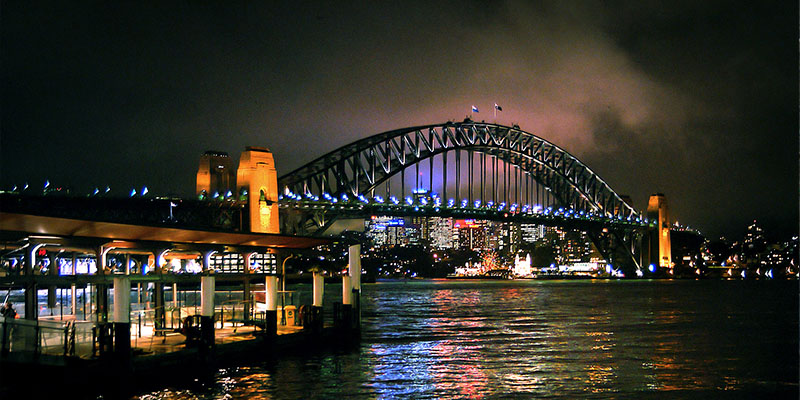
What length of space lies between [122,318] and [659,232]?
12985cm

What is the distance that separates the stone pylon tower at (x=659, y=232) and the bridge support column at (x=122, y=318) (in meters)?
129

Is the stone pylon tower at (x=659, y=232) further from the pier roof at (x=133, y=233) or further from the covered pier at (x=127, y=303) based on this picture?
the pier roof at (x=133, y=233)

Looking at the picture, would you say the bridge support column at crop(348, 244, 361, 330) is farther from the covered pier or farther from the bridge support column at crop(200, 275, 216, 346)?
the bridge support column at crop(200, 275, 216, 346)

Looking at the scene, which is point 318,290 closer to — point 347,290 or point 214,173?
point 347,290

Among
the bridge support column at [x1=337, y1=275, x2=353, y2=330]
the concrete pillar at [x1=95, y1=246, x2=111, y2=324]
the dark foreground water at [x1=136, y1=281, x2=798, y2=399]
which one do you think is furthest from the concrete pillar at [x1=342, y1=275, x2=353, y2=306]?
the concrete pillar at [x1=95, y1=246, x2=111, y2=324]

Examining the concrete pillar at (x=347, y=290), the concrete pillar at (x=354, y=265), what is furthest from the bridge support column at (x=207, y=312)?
the concrete pillar at (x=354, y=265)

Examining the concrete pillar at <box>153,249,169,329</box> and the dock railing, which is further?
the concrete pillar at <box>153,249,169,329</box>

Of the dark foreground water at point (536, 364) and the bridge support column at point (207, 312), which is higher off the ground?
the bridge support column at point (207, 312)

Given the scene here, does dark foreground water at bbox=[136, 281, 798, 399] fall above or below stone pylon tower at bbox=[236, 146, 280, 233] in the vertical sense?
below

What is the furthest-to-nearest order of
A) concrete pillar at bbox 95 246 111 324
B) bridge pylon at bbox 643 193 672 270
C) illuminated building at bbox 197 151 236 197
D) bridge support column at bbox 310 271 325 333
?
1. bridge pylon at bbox 643 193 672 270
2. illuminated building at bbox 197 151 236 197
3. bridge support column at bbox 310 271 325 333
4. concrete pillar at bbox 95 246 111 324

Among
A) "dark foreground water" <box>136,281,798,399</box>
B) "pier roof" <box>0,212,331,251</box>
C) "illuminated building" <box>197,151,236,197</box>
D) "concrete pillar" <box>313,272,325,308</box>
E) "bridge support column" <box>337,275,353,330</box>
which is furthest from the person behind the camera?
"illuminated building" <box>197,151,236,197</box>

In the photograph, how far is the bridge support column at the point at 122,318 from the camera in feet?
58.7

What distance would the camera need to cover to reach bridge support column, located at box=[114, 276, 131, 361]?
1789cm

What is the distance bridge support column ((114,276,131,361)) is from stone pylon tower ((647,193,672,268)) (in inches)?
5088
